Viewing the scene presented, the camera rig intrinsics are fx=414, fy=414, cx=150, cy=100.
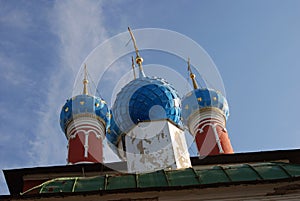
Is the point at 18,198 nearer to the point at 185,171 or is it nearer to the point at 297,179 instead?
the point at 185,171

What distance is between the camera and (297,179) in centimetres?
479

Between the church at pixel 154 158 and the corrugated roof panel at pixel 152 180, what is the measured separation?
0.01 meters

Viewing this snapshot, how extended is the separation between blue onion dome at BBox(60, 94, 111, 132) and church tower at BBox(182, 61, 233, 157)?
285 cm

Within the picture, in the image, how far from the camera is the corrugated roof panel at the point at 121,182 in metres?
4.98

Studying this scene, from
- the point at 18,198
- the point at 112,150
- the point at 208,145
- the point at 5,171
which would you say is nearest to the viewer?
the point at 18,198

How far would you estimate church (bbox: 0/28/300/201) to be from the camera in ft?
15.6

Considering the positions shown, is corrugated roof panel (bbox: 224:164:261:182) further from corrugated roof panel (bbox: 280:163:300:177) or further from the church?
corrugated roof panel (bbox: 280:163:300:177)

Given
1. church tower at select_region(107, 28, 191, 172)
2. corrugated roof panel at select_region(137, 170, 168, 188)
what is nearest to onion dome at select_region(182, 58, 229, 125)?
church tower at select_region(107, 28, 191, 172)

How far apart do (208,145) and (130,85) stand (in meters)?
4.19

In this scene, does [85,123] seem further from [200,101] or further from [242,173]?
[242,173]

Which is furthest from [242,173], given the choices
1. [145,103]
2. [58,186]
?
[145,103]

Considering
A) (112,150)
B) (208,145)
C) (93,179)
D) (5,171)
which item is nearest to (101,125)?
(112,150)

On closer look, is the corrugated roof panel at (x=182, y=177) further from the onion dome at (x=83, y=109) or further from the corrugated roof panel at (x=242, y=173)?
the onion dome at (x=83, y=109)

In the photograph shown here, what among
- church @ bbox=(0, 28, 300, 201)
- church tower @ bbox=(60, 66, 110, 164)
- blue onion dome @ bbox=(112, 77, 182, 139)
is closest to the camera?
church @ bbox=(0, 28, 300, 201)
